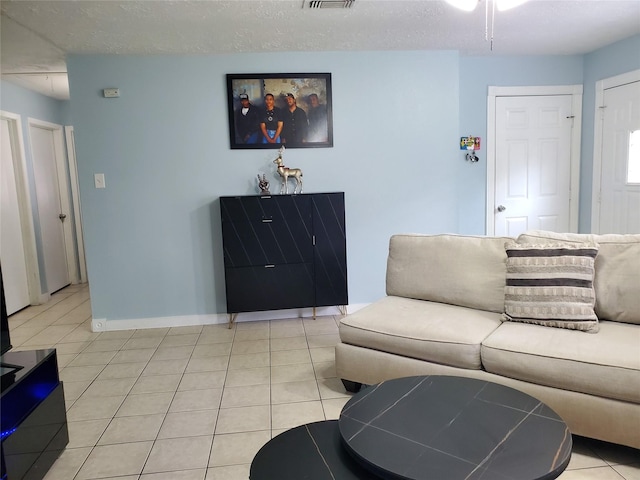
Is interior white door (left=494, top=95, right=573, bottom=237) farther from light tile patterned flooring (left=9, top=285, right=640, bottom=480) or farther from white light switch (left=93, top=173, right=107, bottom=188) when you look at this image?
white light switch (left=93, top=173, right=107, bottom=188)

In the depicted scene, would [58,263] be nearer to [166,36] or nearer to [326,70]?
[166,36]

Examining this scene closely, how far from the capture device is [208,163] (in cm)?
391

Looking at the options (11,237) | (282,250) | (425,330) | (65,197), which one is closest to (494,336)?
(425,330)

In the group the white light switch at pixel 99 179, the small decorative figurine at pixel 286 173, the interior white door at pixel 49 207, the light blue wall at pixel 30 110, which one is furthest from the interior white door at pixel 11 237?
the small decorative figurine at pixel 286 173

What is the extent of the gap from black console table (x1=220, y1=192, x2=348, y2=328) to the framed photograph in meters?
0.56

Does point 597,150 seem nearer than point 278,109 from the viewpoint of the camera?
No

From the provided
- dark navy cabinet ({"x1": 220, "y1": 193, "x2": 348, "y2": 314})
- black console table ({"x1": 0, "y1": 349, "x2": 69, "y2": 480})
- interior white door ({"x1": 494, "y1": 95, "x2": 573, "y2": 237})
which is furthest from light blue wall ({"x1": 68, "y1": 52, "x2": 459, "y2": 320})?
black console table ({"x1": 0, "y1": 349, "x2": 69, "y2": 480})

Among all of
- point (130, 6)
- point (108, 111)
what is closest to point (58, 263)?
point (108, 111)

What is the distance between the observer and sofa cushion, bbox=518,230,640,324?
7.21 ft

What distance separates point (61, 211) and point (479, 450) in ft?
19.1

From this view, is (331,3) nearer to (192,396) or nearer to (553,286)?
(553,286)

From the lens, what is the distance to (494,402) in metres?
1.60

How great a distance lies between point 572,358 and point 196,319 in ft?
10.0

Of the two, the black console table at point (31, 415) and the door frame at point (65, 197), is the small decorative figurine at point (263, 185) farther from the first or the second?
the door frame at point (65, 197)
